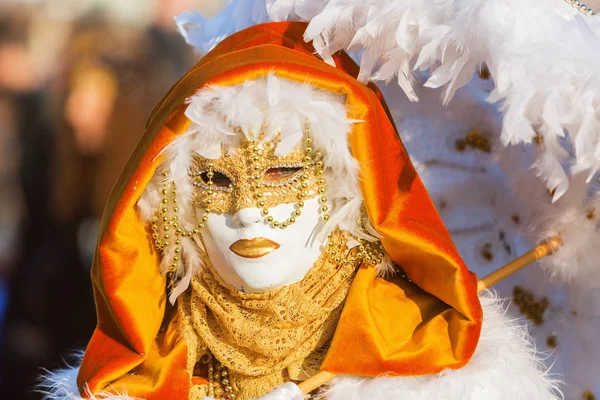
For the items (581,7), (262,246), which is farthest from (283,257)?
(581,7)

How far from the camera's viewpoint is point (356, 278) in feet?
4.47

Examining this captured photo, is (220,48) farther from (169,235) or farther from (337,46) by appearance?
(169,235)

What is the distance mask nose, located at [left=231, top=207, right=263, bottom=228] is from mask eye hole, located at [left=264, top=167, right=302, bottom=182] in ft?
0.21

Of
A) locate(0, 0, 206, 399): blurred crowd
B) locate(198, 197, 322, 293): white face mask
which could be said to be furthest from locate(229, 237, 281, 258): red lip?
locate(0, 0, 206, 399): blurred crowd

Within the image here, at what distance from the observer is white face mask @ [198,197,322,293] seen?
125cm

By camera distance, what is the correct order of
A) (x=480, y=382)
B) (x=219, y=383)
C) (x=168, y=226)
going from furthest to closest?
1. (x=219, y=383)
2. (x=168, y=226)
3. (x=480, y=382)

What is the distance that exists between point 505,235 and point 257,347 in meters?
0.66

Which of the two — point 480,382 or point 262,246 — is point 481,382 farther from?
point 262,246

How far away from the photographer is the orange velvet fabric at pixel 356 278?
4.17ft

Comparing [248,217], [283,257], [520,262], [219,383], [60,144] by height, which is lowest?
[520,262]

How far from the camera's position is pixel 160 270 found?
4.65 feet

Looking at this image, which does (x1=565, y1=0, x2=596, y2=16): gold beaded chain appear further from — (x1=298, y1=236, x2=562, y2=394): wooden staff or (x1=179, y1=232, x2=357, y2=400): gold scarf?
(x1=179, y1=232, x2=357, y2=400): gold scarf

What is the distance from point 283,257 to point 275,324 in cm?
15

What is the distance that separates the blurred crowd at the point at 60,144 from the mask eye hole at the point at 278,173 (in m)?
1.38
